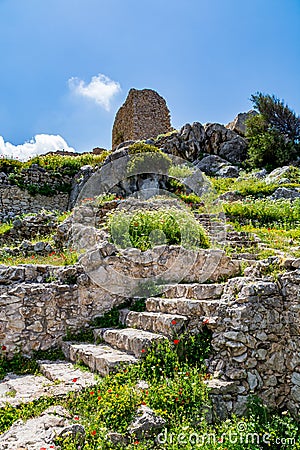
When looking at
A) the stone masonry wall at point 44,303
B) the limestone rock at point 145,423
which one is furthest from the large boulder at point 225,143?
the limestone rock at point 145,423

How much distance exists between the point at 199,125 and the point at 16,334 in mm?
18259

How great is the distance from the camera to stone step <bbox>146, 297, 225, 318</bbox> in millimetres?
4969

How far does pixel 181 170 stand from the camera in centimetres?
1463

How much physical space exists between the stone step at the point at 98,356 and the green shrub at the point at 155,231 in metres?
2.30

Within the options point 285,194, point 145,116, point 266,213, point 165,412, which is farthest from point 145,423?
point 145,116

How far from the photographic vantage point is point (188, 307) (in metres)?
5.16

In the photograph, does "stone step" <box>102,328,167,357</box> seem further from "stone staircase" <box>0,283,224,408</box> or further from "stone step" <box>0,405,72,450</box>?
"stone step" <box>0,405,72,450</box>

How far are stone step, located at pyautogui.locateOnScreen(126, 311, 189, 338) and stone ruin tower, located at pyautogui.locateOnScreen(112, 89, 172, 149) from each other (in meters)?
20.0

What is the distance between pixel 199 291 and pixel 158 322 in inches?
30.8

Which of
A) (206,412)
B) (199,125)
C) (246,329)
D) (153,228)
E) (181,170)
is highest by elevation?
(199,125)

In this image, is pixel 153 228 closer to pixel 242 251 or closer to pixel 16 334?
pixel 242 251

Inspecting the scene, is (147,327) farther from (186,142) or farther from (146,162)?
(186,142)

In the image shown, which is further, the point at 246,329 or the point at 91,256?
the point at 91,256

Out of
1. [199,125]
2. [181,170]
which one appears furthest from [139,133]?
[181,170]
